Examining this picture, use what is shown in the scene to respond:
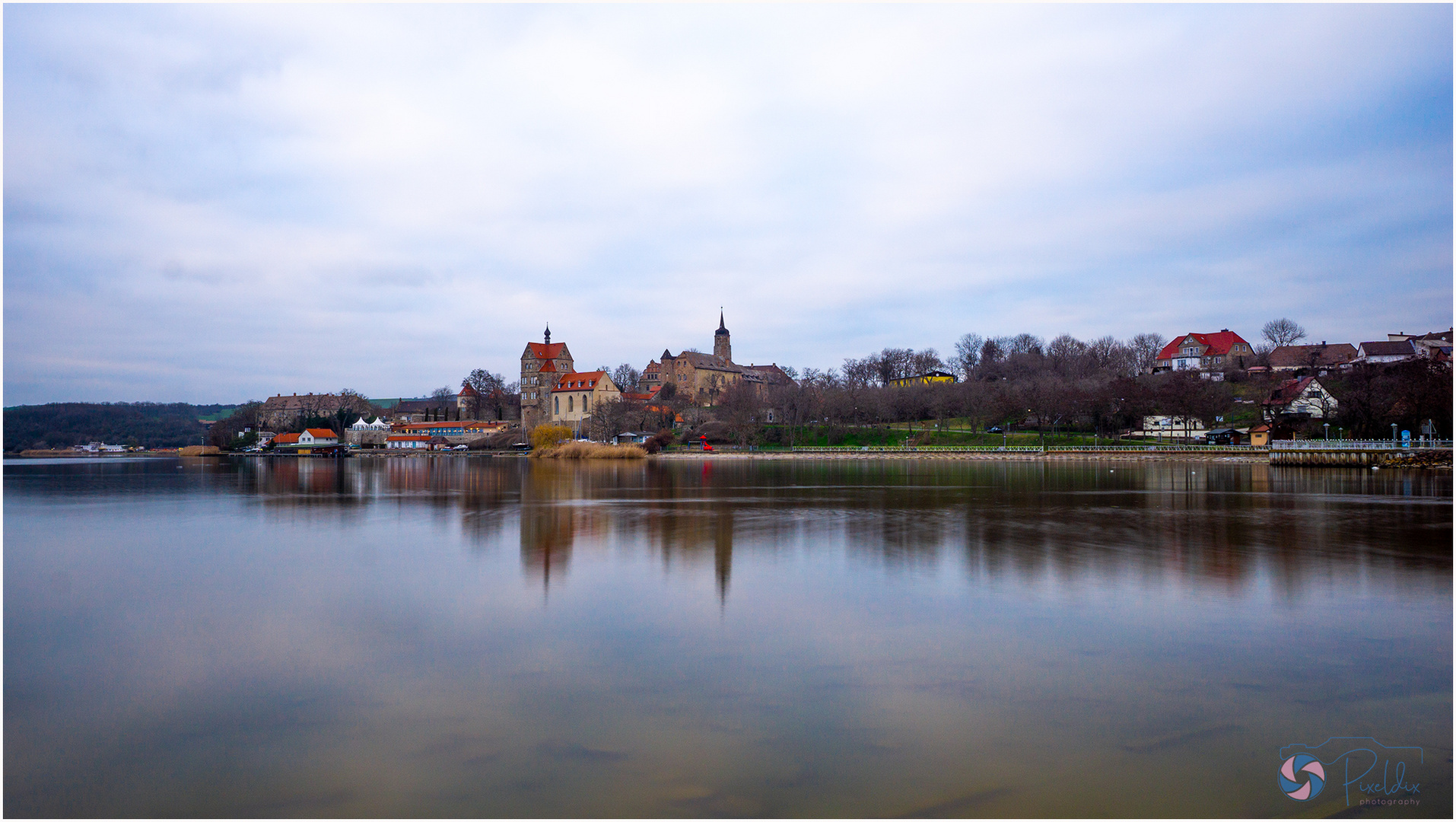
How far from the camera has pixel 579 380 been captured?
101125 mm

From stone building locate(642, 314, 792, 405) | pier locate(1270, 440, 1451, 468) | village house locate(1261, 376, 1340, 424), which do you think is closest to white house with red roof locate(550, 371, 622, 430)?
stone building locate(642, 314, 792, 405)

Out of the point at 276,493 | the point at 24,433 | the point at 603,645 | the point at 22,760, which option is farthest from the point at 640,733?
the point at 24,433

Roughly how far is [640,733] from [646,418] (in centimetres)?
7999

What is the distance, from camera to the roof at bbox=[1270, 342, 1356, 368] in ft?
265

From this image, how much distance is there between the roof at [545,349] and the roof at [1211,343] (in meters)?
77.4

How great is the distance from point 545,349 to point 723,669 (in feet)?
340

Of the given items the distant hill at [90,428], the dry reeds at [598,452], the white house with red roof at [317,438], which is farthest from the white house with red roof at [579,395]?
the distant hill at [90,428]

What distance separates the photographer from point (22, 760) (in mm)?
5531

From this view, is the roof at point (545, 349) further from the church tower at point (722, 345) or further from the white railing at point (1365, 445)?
the white railing at point (1365, 445)

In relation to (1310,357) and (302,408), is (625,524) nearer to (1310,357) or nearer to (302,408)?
(1310,357)

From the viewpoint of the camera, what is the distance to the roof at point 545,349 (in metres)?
106

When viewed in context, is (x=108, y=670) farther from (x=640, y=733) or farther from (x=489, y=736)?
(x=640, y=733)

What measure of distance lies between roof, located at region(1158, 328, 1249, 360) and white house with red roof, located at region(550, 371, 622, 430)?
221 feet

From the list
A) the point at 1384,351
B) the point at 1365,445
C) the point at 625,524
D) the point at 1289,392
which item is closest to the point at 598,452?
the point at 625,524
